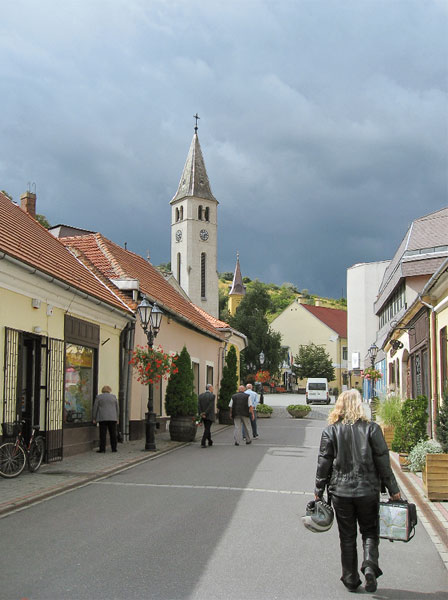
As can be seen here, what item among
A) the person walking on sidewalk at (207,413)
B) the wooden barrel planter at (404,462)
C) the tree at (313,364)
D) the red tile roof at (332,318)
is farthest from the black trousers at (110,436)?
the red tile roof at (332,318)

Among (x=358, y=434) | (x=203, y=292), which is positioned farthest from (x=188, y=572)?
(x=203, y=292)

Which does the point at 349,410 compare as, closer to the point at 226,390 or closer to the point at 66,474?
the point at 66,474

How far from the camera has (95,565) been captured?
588 centimetres

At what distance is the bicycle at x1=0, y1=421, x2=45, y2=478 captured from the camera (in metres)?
11.0

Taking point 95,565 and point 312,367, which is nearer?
point 95,565

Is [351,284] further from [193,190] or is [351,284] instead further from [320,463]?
[320,463]

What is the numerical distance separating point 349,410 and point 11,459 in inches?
298

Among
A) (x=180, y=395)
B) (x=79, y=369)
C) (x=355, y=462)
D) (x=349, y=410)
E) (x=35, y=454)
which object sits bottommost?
(x=35, y=454)

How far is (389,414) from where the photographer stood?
15680 mm

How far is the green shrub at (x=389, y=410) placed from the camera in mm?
15414

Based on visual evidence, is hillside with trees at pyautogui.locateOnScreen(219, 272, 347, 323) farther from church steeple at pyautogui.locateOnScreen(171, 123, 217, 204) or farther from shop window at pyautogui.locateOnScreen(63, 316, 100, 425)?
shop window at pyautogui.locateOnScreen(63, 316, 100, 425)

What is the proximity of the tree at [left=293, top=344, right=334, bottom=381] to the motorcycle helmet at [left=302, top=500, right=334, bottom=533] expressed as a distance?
71641 mm

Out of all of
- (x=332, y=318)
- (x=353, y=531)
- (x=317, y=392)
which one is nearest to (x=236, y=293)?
(x=332, y=318)

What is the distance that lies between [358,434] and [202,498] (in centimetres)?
468
